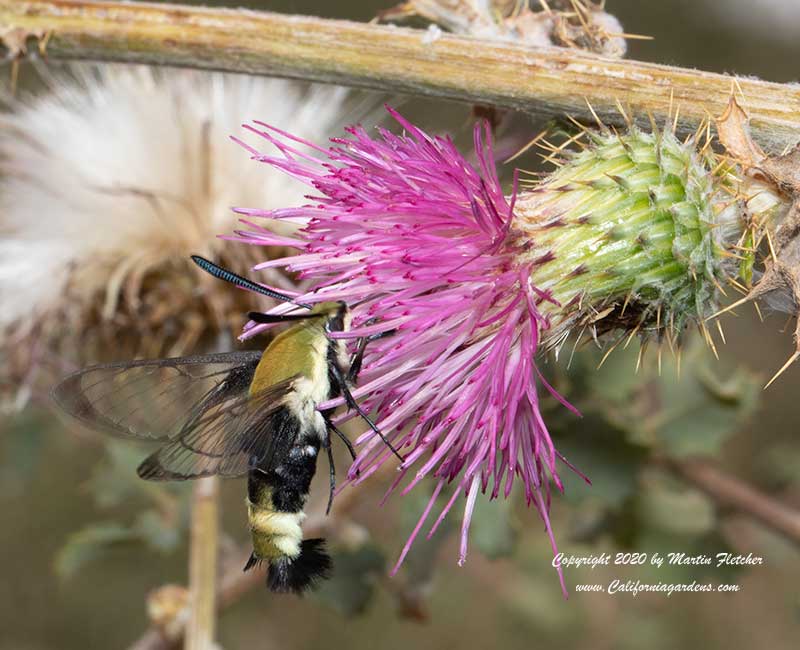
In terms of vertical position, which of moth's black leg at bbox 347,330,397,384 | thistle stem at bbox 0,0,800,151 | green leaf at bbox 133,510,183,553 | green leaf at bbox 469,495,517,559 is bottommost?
green leaf at bbox 133,510,183,553

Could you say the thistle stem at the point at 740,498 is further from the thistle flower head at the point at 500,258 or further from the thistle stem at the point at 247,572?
the thistle flower head at the point at 500,258

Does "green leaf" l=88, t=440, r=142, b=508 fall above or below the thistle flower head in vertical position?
below

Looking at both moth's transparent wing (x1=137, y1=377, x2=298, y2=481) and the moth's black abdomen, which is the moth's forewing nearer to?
moth's transparent wing (x1=137, y1=377, x2=298, y2=481)

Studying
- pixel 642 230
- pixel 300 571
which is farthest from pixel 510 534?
pixel 642 230

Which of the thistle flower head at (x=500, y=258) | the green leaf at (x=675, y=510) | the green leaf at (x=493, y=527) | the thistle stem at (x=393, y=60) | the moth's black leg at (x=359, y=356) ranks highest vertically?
the thistle stem at (x=393, y=60)

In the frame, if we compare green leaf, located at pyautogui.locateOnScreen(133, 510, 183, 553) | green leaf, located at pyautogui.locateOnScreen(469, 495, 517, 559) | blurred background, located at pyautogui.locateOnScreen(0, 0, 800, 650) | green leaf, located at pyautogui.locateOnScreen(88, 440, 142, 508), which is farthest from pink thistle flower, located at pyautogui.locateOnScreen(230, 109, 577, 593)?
green leaf, located at pyautogui.locateOnScreen(88, 440, 142, 508)

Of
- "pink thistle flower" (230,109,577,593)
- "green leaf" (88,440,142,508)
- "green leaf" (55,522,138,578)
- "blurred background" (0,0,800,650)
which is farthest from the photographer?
"green leaf" (88,440,142,508)

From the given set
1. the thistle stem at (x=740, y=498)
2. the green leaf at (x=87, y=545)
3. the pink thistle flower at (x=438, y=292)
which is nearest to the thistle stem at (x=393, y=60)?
the pink thistle flower at (x=438, y=292)
